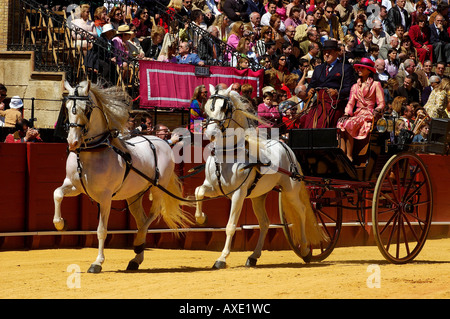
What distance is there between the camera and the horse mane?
31.6 ft

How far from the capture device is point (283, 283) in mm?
8805

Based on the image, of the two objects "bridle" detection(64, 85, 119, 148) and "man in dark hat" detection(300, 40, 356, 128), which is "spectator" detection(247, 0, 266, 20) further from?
"bridle" detection(64, 85, 119, 148)

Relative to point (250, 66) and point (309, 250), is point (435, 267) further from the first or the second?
point (250, 66)

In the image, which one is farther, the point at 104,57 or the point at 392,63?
the point at 392,63

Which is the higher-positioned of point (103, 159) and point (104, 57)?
point (104, 57)

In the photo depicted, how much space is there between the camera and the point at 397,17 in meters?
22.3

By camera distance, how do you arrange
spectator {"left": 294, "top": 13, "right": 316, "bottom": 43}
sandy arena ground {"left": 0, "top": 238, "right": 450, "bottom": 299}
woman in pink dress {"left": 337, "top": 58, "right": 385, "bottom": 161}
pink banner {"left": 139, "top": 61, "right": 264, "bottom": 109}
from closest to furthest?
sandy arena ground {"left": 0, "top": 238, "right": 450, "bottom": 299} < woman in pink dress {"left": 337, "top": 58, "right": 385, "bottom": 161} < pink banner {"left": 139, "top": 61, "right": 264, "bottom": 109} < spectator {"left": 294, "top": 13, "right": 316, "bottom": 43}

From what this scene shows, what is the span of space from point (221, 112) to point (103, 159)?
148cm

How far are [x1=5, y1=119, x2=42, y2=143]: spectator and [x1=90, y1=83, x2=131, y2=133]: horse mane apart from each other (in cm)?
291

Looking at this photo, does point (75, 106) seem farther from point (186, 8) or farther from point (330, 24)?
point (330, 24)

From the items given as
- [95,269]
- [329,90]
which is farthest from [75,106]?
[329,90]

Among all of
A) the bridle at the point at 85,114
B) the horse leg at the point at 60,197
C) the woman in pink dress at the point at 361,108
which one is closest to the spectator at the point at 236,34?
the woman in pink dress at the point at 361,108

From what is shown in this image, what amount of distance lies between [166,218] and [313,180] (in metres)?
1.95

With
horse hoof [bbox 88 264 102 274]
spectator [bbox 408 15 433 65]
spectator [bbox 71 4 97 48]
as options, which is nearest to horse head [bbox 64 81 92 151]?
horse hoof [bbox 88 264 102 274]
